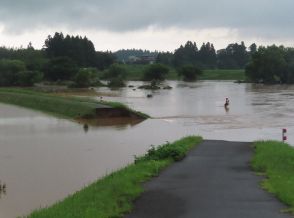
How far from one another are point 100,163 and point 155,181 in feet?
22.4

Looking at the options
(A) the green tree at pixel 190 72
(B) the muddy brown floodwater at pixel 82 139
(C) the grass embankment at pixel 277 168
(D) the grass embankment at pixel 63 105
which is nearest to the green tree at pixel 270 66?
(A) the green tree at pixel 190 72

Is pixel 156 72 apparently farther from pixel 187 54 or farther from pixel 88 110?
pixel 88 110

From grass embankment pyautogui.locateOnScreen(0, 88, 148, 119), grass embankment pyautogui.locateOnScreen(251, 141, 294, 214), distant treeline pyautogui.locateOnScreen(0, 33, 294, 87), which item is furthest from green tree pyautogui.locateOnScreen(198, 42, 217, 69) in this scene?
grass embankment pyautogui.locateOnScreen(251, 141, 294, 214)

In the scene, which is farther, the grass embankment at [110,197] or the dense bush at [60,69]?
the dense bush at [60,69]

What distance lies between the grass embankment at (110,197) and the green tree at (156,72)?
94.9 meters

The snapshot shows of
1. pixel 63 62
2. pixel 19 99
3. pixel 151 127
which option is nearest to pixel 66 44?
pixel 63 62

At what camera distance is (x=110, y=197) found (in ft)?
31.8

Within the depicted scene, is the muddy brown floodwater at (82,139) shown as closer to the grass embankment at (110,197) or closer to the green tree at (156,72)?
the grass embankment at (110,197)

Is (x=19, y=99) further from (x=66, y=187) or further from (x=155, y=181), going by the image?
(x=155, y=181)

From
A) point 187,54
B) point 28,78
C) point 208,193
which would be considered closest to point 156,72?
point 28,78

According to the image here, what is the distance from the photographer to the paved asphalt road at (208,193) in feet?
28.1

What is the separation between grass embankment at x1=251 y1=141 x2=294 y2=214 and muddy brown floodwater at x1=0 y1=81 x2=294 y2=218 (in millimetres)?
4751

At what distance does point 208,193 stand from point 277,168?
11.3ft

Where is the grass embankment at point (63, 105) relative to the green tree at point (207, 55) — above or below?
below
